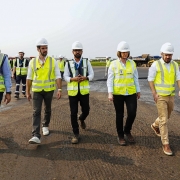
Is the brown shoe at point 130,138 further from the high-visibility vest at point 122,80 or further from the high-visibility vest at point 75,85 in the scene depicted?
the high-visibility vest at point 75,85

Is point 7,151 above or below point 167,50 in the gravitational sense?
below

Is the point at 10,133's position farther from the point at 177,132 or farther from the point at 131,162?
the point at 177,132

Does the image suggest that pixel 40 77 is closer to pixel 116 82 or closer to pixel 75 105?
pixel 75 105

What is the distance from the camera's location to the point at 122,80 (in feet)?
15.3

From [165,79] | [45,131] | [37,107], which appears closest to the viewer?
[165,79]

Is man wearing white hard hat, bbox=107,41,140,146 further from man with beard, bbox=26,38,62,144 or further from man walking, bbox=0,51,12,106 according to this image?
man walking, bbox=0,51,12,106

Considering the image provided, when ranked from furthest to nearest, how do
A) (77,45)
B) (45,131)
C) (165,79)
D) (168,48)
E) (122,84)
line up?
(45,131)
(77,45)
(122,84)
(165,79)
(168,48)

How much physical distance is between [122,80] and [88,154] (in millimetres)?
1510

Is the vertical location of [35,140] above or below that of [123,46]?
below

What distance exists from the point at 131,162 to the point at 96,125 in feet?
6.78

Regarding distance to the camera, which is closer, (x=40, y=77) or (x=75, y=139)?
(x=75, y=139)

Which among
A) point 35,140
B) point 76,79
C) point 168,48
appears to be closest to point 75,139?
point 35,140

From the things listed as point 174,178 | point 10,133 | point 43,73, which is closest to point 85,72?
point 43,73

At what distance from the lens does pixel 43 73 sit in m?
4.90
